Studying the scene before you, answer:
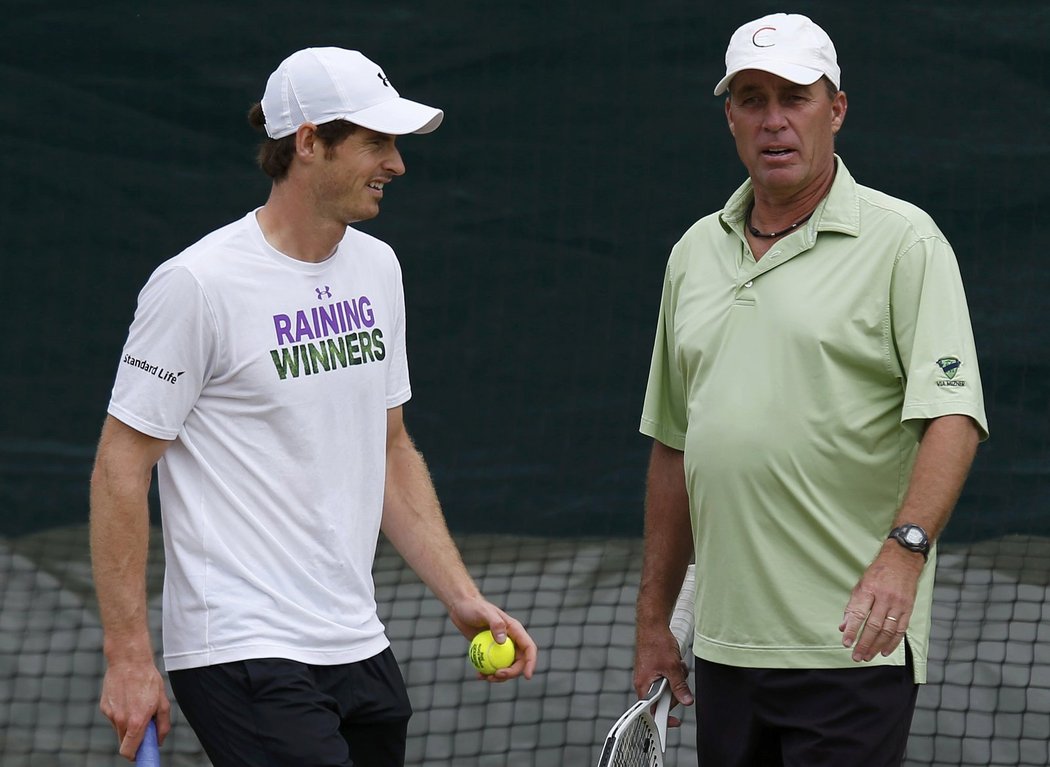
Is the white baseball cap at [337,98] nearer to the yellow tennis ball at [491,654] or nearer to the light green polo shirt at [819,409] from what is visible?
the light green polo shirt at [819,409]

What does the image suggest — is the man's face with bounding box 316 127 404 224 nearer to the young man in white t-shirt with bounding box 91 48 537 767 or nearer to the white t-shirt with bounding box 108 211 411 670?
the young man in white t-shirt with bounding box 91 48 537 767

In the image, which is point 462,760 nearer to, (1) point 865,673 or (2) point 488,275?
(2) point 488,275

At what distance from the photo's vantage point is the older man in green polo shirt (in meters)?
2.73

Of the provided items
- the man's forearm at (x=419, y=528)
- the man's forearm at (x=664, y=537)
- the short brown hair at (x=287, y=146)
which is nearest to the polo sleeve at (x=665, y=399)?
the man's forearm at (x=664, y=537)

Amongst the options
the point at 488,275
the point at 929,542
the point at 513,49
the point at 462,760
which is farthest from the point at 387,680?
the point at 513,49

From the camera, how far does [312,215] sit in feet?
9.42

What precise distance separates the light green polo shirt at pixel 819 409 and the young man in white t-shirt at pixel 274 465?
44 cm

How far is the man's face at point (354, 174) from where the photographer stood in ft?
9.38

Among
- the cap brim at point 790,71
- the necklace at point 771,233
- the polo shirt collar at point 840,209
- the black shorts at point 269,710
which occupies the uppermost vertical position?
the cap brim at point 790,71

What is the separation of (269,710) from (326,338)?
0.64m

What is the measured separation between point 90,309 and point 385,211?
0.94m

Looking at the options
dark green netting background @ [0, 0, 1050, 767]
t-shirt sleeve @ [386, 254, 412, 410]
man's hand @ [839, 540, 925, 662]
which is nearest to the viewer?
man's hand @ [839, 540, 925, 662]

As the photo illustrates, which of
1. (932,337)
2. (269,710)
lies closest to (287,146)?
(269,710)

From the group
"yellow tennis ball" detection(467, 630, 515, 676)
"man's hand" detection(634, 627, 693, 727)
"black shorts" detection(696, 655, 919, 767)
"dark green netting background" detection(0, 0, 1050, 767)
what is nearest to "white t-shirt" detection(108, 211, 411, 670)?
"yellow tennis ball" detection(467, 630, 515, 676)
